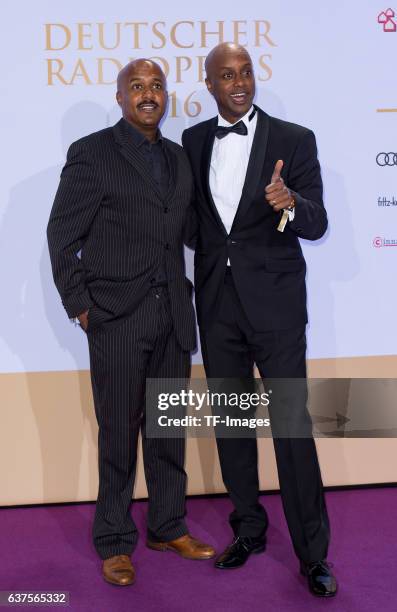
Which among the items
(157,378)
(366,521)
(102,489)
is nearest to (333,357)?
(366,521)

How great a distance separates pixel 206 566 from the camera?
2992mm

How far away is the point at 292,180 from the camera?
2854 mm

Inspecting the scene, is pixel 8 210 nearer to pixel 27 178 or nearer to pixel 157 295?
pixel 27 178

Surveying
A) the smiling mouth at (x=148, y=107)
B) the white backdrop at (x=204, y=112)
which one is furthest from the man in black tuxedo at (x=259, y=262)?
the white backdrop at (x=204, y=112)

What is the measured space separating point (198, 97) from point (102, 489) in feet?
5.40

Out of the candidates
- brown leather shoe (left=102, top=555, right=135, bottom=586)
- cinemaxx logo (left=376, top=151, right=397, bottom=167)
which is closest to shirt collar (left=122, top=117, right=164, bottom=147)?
cinemaxx logo (left=376, top=151, right=397, bottom=167)

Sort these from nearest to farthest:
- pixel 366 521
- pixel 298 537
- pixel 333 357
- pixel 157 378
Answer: pixel 298 537 → pixel 157 378 → pixel 366 521 → pixel 333 357

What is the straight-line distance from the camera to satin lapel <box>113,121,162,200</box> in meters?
2.84

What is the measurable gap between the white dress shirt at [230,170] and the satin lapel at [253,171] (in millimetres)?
49

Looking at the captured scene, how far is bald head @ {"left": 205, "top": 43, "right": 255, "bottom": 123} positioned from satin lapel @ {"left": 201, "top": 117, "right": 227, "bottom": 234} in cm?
13

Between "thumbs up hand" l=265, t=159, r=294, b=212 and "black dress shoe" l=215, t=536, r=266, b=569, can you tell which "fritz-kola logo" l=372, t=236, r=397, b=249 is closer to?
"thumbs up hand" l=265, t=159, r=294, b=212

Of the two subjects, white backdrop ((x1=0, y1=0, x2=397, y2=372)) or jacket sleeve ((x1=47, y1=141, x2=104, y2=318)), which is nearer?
jacket sleeve ((x1=47, y1=141, x2=104, y2=318))

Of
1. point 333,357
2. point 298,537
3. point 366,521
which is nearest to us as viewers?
point 298,537

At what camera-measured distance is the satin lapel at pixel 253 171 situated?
2.82 metres
